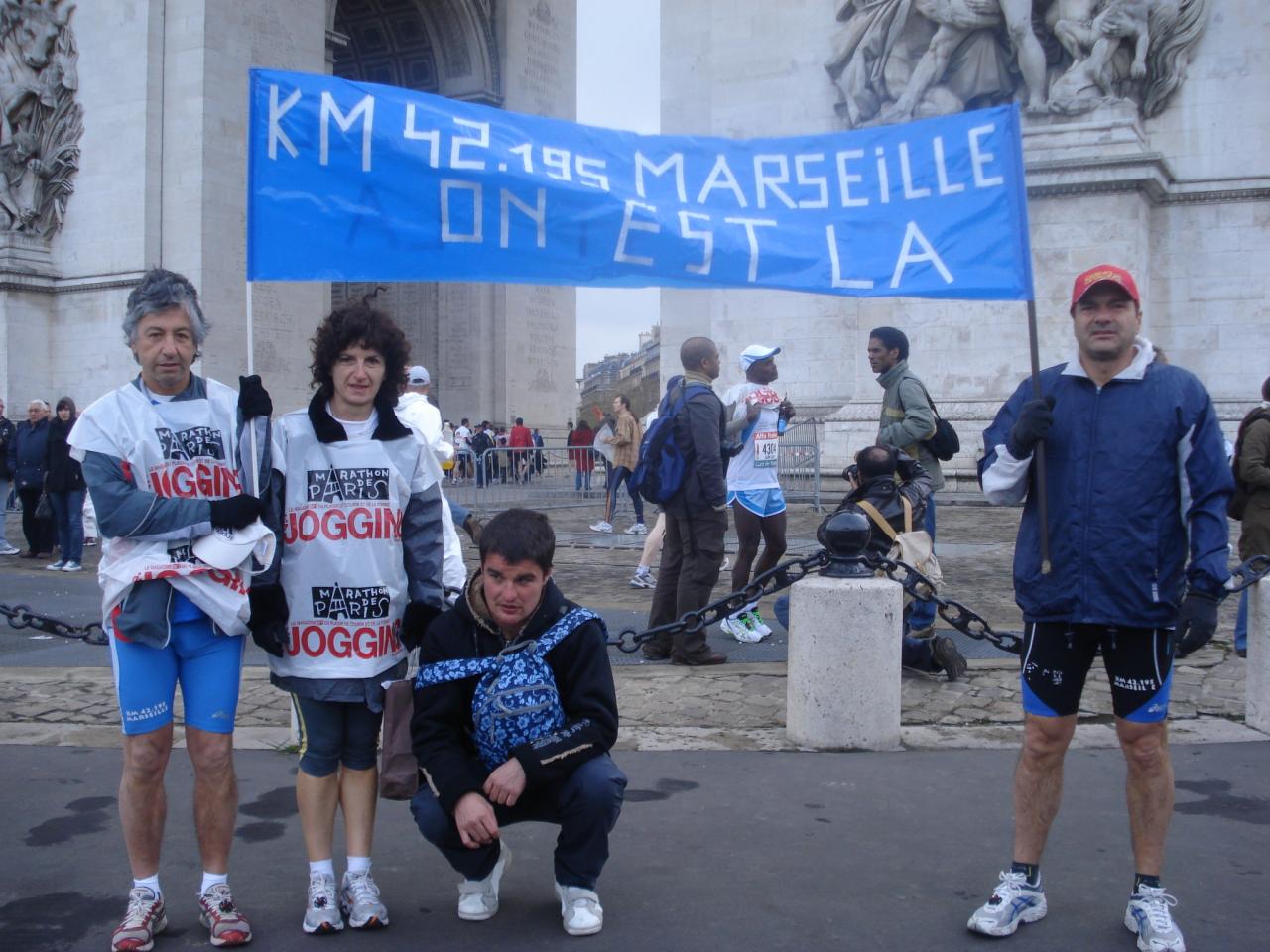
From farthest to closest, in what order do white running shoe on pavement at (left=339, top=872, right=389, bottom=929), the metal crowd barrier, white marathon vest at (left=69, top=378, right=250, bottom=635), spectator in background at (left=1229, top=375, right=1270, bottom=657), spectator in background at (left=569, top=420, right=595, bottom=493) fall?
spectator in background at (left=569, top=420, right=595, bottom=493) → the metal crowd barrier → spectator in background at (left=1229, top=375, right=1270, bottom=657) → white running shoe on pavement at (left=339, top=872, right=389, bottom=929) → white marathon vest at (left=69, top=378, right=250, bottom=635)

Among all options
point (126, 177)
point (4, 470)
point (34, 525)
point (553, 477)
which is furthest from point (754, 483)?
point (126, 177)

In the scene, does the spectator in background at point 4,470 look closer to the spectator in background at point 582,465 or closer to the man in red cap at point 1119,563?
the spectator in background at point 582,465

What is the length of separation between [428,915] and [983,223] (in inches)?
126

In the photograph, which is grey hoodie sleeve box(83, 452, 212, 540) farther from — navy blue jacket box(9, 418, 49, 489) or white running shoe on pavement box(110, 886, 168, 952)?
navy blue jacket box(9, 418, 49, 489)

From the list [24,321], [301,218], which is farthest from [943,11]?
[24,321]

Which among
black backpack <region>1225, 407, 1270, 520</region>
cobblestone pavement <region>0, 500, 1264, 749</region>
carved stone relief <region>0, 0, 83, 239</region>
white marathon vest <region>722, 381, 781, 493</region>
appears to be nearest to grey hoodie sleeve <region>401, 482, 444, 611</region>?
cobblestone pavement <region>0, 500, 1264, 749</region>

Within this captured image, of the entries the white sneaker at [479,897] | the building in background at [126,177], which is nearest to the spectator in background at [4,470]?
the building in background at [126,177]

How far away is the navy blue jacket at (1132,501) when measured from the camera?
10.8 feet

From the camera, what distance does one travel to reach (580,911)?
336 cm

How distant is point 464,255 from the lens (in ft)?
15.4

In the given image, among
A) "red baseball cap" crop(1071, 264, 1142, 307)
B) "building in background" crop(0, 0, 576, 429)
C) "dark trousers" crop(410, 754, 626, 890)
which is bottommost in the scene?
"dark trousers" crop(410, 754, 626, 890)

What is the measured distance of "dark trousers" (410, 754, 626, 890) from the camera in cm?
333

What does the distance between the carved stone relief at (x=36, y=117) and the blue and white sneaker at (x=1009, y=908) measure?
24.0m

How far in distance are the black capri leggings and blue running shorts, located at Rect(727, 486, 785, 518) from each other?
4134 millimetres
